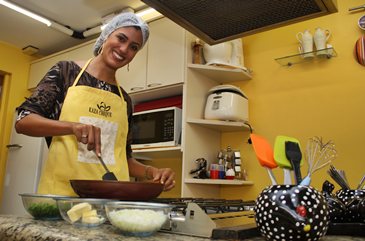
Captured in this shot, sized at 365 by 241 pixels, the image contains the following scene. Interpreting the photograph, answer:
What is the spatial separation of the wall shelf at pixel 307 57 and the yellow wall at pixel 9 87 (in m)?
2.65

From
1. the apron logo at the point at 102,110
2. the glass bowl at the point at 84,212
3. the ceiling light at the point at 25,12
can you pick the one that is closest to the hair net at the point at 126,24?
the apron logo at the point at 102,110

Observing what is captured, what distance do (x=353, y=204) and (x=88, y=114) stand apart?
0.92m

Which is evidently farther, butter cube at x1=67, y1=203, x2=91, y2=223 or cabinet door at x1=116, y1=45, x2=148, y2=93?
cabinet door at x1=116, y1=45, x2=148, y2=93

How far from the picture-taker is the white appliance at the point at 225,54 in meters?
2.25

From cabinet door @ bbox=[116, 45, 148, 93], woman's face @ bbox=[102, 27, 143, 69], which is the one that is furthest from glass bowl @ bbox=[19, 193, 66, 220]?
cabinet door @ bbox=[116, 45, 148, 93]

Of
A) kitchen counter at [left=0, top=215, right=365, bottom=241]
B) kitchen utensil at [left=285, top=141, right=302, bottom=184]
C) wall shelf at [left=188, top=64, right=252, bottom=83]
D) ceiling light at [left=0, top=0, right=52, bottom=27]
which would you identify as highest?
ceiling light at [left=0, top=0, right=52, bottom=27]

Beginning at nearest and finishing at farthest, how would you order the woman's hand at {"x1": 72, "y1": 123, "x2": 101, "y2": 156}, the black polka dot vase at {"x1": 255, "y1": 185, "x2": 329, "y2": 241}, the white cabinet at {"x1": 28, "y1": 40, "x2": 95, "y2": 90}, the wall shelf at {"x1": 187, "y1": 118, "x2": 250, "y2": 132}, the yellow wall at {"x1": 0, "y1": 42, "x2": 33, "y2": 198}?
1. the black polka dot vase at {"x1": 255, "y1": 185, "x2": 329, "y2": 241}
2. the woman's hand at {"x1": 72, "y1": 123, "x2": 101, "y2": 156}
3. the wall shelf at {"x1": 187, "y1": 118, "x2": 250, "y2": 132}
4. the white cabinet at {"x1": 28, "y1": 40, "x2": 95, "y2": 90}
5. the yellow wall at {"x1": 0, "y1": 42, "x2": 33, "y2": 198}

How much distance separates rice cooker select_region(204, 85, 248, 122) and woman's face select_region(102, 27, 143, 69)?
35.2 inches

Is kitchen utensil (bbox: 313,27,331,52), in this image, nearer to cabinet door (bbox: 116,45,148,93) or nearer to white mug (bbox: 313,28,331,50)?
white mug (bbox: 313,28,331,50)

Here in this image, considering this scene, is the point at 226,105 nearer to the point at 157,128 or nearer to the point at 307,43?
the point at 157,128

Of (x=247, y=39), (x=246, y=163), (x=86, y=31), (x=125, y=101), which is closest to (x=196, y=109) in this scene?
(x=246, y=163)

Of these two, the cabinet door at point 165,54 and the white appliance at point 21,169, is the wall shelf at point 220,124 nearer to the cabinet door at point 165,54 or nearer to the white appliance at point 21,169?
the cabinet door at point 165,54

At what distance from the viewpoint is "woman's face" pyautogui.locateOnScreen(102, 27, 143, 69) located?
1355 millimetres

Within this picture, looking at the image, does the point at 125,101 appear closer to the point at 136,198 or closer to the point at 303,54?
the point at 136,198
